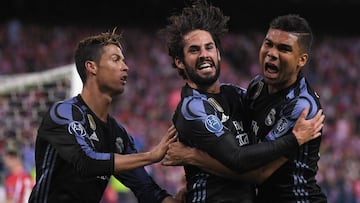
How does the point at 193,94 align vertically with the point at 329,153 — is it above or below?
below

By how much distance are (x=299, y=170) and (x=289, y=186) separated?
0.39ft

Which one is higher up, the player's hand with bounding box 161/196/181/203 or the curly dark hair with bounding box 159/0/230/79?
the curly dark hair with bounding box 159/0/230/79

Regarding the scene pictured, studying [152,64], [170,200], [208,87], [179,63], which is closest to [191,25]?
[179,63]

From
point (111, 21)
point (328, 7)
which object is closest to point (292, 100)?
point (111, 21)

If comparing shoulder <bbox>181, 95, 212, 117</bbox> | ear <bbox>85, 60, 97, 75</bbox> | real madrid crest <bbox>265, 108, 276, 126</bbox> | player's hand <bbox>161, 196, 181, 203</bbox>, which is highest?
ear <bbox>85, 60, 97, 75</bbox>

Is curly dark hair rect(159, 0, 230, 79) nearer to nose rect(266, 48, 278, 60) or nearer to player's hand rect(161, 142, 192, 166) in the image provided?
nose rect(266, 48, 278, 60)

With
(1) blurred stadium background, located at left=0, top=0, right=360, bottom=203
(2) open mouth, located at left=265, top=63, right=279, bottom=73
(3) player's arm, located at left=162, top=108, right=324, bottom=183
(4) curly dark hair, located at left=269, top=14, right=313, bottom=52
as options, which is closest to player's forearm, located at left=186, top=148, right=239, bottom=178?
(3) player's arm, located at left=162, top=108, right=324, bottom=183

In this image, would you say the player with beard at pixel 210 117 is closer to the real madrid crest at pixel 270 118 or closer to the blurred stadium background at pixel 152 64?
the real madrid crest at pixel 270 118

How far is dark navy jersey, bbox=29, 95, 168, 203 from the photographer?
505cm

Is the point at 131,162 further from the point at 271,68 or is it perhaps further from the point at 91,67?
the point at 271,68

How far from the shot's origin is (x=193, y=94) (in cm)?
493

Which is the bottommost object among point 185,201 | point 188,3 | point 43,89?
point 185,201

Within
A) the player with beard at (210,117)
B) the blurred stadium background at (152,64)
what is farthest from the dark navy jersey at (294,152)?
the blurred stadium background at (152,64)

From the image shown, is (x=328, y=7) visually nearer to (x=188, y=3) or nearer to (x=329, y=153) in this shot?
(x=329, y=153)
